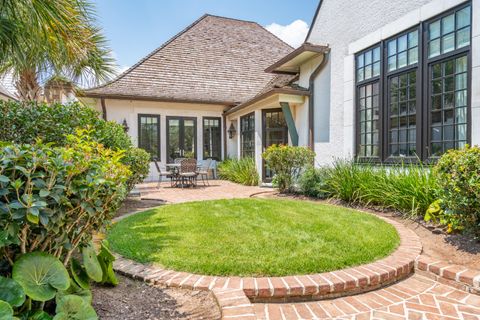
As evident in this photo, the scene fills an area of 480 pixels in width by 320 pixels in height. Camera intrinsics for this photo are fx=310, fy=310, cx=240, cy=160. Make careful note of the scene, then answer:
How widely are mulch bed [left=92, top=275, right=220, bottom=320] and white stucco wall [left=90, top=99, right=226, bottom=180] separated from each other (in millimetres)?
10080

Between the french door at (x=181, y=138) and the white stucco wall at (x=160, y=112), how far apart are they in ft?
0.56

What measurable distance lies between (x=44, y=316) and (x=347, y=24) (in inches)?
346

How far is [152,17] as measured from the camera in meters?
11.5

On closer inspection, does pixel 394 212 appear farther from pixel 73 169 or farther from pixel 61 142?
pixel 61 142

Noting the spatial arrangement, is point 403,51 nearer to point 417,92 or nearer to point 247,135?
point 417,92

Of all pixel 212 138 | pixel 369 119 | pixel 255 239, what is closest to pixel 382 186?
pixel 369 119

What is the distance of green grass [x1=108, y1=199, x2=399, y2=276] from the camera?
3.35 meters

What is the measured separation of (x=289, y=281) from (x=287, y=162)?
5533 millimetres

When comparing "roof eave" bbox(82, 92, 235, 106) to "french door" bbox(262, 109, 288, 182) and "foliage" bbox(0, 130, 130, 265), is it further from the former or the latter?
"foliage" bbox(0, 130, 130, 265)

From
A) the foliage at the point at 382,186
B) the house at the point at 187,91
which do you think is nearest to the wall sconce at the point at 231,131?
the house at the point at 187,91

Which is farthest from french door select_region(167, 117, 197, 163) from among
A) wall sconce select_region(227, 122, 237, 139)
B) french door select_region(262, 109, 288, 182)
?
french door select_region(262, 109, 288, 182)

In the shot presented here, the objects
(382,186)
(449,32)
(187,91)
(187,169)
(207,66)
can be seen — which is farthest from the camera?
(207,66)

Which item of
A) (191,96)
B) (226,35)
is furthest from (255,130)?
(226,35)

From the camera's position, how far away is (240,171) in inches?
467
